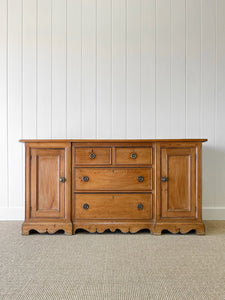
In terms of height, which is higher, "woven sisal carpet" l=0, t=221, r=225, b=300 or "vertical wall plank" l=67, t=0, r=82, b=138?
"vertical wall plank" l=67, t=0, r=82, b=138

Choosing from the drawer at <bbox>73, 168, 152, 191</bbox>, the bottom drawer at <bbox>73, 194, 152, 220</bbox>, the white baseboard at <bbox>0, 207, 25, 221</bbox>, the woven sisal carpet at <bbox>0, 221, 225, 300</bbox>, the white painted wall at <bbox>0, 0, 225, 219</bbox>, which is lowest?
the woven sisal carpet at <bbox>0, 221, 225, 300</bbox>

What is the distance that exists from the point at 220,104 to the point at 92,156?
5.31ft

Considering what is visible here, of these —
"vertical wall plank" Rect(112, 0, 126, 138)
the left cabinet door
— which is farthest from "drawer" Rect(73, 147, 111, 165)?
"vertical wall plank" Rect(112, 0, 126, 138)

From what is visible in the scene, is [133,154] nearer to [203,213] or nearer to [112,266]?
[112,266]

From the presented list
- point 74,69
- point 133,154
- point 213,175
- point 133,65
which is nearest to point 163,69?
point 133,65

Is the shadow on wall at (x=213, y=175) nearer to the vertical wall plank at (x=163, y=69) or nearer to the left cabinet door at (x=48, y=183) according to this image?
the vertical wall plank at (x=163, y=69)

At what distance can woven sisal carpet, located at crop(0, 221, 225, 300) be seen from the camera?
1429mm

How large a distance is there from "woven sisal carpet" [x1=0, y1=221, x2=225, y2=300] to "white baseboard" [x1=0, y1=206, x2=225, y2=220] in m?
0.49

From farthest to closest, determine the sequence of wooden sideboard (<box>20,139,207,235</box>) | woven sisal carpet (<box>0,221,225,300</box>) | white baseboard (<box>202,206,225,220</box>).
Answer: white baseboard (<box>202,206,225,220</box>)
wooden sideboard (<box>20,139,207,235</box>)
woven sisal carpet (<box>0,221,225,300</box>)

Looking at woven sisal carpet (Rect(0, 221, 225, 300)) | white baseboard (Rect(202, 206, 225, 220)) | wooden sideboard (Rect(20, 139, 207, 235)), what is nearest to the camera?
woven sisal carpet (Rect(0, 221, 225, 300))

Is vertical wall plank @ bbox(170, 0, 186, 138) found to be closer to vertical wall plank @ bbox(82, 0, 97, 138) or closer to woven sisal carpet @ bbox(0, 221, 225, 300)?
vertical wall plank @ bbox(82, 0, 97, 138)

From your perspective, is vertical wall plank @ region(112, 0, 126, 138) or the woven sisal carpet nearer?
the woven sisal carpet

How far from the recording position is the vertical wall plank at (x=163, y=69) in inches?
118

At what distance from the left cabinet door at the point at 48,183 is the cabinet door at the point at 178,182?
2.98 ft
